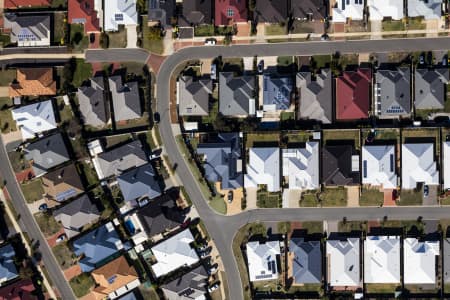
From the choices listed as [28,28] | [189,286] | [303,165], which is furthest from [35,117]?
[303,165]

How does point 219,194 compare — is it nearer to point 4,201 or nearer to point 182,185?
point 182,185

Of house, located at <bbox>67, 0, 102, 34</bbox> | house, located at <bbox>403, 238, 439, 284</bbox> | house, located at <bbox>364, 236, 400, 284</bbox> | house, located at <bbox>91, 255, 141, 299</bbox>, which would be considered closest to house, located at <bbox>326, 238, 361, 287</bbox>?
house, located at <bbox>364, 236, 400, 284</bbox>

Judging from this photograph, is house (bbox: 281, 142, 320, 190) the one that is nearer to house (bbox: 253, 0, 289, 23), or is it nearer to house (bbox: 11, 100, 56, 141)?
house (bbox: 253, 0, 289, 23)

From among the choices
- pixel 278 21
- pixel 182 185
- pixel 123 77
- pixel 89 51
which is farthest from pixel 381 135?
pixel 89 51

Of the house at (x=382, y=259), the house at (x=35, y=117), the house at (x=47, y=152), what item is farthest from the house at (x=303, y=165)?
the house at (x=35, y=117)

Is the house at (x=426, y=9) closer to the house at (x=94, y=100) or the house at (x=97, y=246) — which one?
the house at (x=94, y=100)

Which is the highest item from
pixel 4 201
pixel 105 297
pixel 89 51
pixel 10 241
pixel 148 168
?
pixel 89 51
